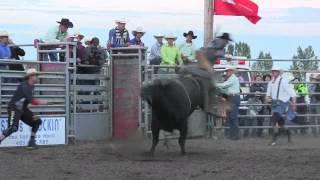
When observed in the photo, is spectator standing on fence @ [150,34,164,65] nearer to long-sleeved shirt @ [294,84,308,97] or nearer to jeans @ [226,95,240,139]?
jeans @ [226,95,240,139]

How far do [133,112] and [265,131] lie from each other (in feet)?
15.4

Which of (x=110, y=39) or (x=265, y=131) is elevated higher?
(x=110, y=39)

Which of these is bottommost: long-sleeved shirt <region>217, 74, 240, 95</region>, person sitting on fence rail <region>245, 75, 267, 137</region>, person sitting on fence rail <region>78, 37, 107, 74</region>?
person sitting on fence rail <region>245, 75, 267, 137</region>

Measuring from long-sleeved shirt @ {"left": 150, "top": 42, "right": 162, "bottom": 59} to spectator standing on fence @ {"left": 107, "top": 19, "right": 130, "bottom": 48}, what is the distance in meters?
0.81

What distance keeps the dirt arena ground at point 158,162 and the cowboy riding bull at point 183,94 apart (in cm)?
61

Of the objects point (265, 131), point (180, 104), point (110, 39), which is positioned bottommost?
point (265, 131)

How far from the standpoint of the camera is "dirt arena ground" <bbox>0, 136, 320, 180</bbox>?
9461 mm

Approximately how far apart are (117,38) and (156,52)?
3.94ft

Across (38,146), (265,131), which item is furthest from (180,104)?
(265,131)

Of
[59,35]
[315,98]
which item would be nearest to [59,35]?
[59,35]

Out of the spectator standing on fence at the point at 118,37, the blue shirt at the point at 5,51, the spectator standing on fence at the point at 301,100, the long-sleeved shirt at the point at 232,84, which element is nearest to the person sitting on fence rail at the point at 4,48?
the blue shirt at the point at 5,51

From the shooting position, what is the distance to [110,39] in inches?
659

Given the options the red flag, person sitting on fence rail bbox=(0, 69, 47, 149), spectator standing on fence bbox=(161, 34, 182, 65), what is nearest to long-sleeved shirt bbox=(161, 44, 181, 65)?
spectator standing on fence bbox=(161, 34, 182, 65)

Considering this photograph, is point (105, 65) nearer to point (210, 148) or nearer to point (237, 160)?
point (210, 148)
